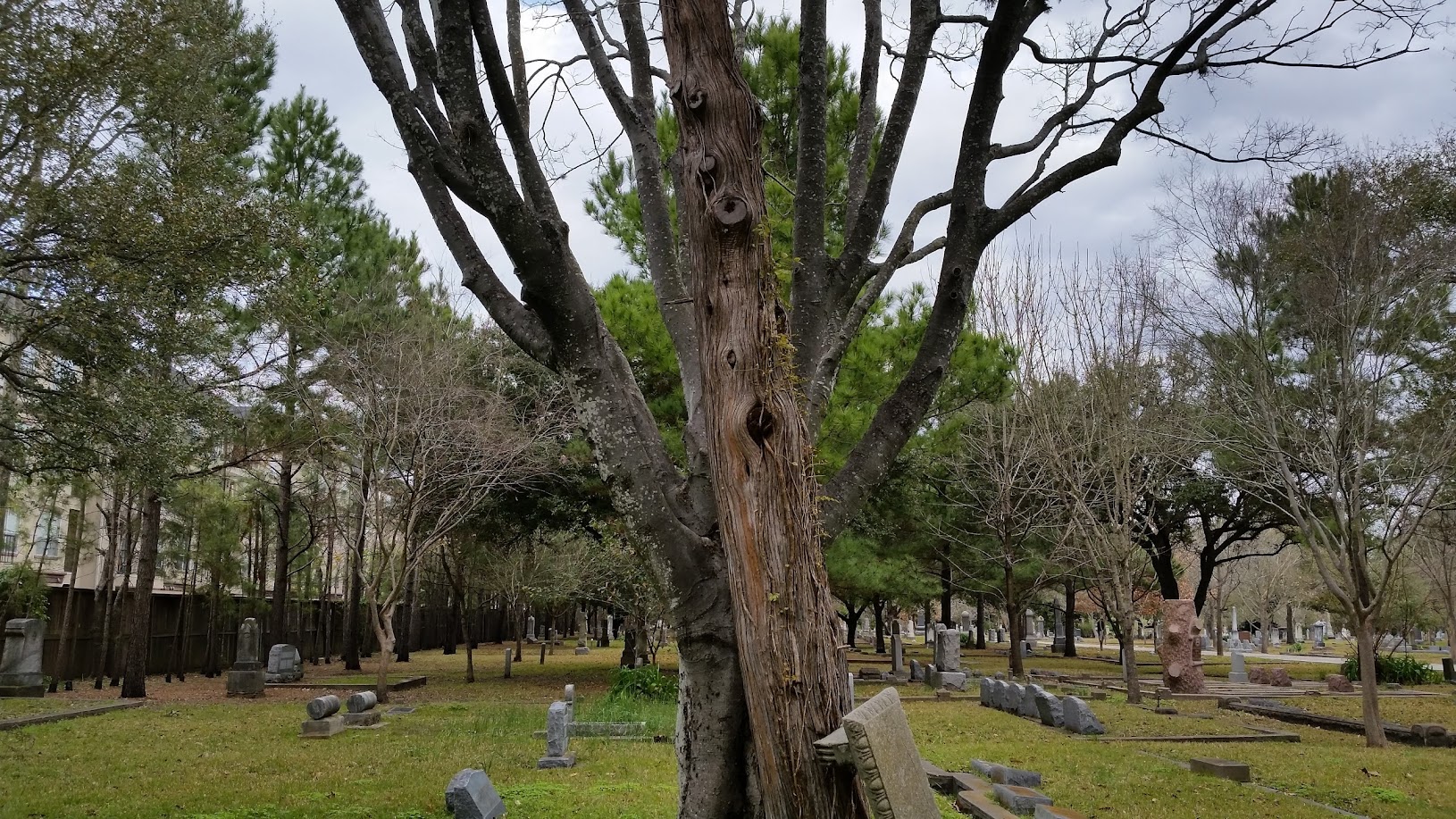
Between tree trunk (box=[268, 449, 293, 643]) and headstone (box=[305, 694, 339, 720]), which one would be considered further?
tree trunk (box=[268, 449, 293, 643])

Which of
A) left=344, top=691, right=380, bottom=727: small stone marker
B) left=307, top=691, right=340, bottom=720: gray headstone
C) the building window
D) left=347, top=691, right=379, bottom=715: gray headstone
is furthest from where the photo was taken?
the building window

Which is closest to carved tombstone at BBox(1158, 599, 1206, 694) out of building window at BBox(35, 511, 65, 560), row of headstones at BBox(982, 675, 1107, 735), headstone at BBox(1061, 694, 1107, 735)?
row of headstones at BBox(982, 675, 1107, 735)

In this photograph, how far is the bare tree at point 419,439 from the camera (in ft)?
49.1

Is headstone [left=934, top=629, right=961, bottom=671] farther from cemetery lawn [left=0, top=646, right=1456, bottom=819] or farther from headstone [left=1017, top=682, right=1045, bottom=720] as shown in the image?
headstone [left=1017, top=682, right=1045, bottom=720]

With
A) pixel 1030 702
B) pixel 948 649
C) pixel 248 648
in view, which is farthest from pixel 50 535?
pixel 1030 702

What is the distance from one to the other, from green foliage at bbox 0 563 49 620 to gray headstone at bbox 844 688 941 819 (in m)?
18.6

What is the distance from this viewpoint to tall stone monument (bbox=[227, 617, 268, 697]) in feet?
52.6

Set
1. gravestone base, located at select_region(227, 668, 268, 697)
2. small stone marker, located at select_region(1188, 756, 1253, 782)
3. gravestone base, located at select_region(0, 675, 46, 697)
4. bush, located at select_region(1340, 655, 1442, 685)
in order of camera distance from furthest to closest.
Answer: bush, located at select_region(1340, 655, 1442, 685) → gravestone base, located at select_region(227, 668, 268, 697) → gravestone base, located at select_region(0, 675, 46, 697) → small stone marker, located at select_region(1188, 756, 1253, 782)

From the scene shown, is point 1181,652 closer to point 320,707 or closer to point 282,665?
point 320,707

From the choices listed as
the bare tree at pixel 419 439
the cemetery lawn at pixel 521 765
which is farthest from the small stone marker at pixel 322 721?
the bare tree at pixel 419 439

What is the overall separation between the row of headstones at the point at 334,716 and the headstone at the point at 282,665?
766 centimetres

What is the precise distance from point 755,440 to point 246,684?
16195mm

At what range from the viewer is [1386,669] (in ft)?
70.1

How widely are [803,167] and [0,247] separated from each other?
28.2 feet
